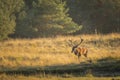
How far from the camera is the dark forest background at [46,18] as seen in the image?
142ft

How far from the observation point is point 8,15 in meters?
43.1

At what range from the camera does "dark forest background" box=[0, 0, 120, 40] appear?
43.2 meters

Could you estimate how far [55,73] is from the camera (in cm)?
1452

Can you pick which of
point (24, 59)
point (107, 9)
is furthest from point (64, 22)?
point (24, 59)

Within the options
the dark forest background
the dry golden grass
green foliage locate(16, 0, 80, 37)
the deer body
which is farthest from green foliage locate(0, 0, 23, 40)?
the deer body

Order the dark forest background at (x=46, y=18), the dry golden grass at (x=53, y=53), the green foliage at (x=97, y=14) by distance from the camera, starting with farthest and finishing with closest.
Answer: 1. the green foliage at (x=97, y=14)
2. the dark forest background at (x=46, y=18)
3. the dry golden grass at (x=53, y=53)

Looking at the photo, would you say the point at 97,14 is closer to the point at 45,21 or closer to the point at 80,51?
the point at 45,21

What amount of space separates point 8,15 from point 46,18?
4.65 meters

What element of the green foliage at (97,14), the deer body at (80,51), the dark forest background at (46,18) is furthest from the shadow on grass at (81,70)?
the green foliage at (97,14)

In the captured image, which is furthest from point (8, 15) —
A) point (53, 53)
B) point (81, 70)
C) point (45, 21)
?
point (81, 70)

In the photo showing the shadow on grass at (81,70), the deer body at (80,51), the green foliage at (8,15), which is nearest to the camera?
the shadow on grass at (81,70)

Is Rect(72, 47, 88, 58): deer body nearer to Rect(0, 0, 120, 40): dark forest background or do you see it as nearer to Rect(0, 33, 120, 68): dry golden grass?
Rect(0, 33, 120, 68): dry golden grass

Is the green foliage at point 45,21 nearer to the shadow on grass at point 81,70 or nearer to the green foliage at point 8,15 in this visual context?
the green foliage at point 8,15

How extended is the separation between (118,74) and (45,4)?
31.0 meters
